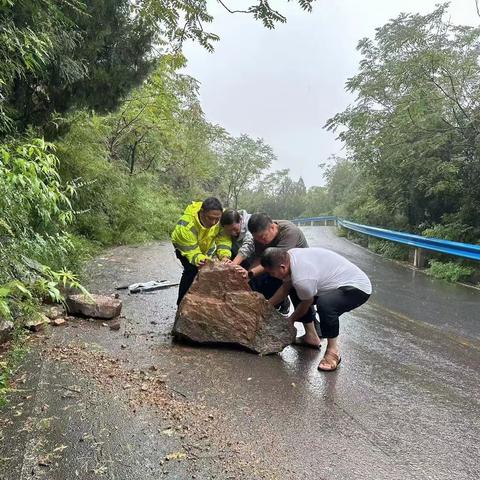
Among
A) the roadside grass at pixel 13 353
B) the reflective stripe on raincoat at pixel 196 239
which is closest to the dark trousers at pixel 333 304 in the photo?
the reflective stripe on raincoat at pixel 196 239

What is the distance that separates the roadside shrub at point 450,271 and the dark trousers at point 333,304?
5887 millimetres

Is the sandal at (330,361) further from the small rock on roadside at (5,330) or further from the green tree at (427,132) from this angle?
the green tree at (427,132)

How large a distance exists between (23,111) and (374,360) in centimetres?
614

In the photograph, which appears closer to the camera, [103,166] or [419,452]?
[419,452]

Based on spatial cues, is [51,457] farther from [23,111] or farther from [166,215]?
[166,215]

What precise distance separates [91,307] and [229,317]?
1706 millimetres

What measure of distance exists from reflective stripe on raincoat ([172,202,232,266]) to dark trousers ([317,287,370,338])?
1.33m

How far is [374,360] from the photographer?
14.9 feet

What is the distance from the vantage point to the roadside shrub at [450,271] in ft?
29.9

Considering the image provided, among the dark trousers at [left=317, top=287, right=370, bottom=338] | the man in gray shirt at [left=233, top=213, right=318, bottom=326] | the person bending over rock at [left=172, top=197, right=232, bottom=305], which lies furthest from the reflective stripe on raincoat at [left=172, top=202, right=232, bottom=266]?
the dark trousers at [left=317, top=287, right=370, bottom=338]

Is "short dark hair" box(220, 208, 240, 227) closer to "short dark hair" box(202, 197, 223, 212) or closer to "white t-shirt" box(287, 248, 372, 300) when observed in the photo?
"short dark hair" box(202, 197, 223, 212)

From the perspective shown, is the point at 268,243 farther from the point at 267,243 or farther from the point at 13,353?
the point at 13,353

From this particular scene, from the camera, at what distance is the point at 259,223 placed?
4.46 meters

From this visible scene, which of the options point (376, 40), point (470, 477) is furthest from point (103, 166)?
point (376, 40)
